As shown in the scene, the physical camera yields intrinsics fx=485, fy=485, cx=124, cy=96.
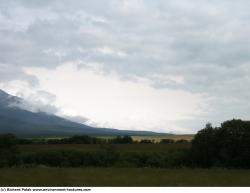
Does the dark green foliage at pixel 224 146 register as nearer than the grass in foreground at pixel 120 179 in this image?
No

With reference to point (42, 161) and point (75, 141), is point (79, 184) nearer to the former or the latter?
point (42, 161)

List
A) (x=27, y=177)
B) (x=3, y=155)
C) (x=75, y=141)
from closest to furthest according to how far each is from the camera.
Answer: (x=27, y=177) → (x=3, y=155) → (x=75, y=141)

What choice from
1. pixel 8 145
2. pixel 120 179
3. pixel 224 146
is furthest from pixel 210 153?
pixel 8 145

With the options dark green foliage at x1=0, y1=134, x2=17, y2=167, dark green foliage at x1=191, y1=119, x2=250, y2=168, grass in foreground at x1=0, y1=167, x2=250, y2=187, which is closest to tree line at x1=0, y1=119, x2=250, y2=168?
dark green foliage at x1=191, y1=119, x2=250, y2=168

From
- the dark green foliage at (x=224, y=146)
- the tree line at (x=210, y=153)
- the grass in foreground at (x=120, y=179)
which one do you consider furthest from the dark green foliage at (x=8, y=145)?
the grass in foreground at (x=120, y=179)

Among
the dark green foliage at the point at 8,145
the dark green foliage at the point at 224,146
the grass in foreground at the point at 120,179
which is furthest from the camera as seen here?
the dark green foliage at the point at 8,145

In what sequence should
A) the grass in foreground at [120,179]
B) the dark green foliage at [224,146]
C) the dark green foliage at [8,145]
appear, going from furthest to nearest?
1. the dark green foliage at [8,145]
2. the dark green foliage at [224,146]
3. the grass in foreground at [120,179]

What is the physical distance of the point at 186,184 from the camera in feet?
75.0

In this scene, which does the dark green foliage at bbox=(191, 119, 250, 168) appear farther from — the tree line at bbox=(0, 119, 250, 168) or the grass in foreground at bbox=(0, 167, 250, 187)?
the grass in foreground at bbox=(0, 167, 250, 187)

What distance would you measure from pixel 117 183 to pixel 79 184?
6.09ft

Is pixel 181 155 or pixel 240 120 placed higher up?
pixel 240 120

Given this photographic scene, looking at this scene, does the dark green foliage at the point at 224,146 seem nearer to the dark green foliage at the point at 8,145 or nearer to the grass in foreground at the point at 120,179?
the grass in foreground at the point at 120,179

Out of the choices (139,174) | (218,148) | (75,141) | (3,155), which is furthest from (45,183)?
(75,141)

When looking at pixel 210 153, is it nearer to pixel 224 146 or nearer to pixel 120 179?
pixel 224 146
